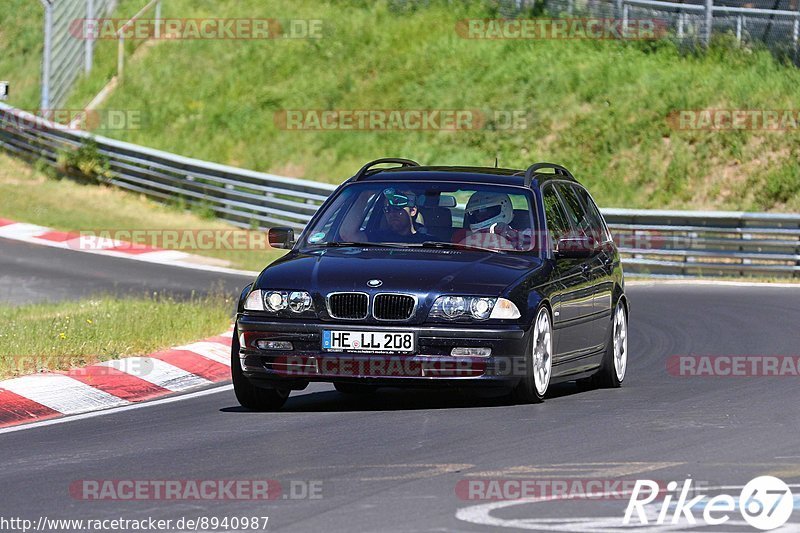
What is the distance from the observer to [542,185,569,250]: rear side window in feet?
36.5

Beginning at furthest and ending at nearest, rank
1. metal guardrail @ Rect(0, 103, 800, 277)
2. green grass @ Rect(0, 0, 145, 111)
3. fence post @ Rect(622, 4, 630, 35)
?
green grass @ Rect(0, 0, 145, 111) → fence post @ Rect(622, 4, 630, 35) → metal guardrail @ Rect(0, 103, 800, 277)

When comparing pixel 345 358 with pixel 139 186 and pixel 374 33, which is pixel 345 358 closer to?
pixel 139 186

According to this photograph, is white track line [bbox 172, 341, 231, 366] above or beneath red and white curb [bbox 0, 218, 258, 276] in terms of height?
above

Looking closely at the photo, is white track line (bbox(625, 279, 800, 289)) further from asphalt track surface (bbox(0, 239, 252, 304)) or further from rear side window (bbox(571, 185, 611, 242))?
rear side window (bbox(571, 185, 611, 242))

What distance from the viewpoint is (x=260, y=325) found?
32.6ft

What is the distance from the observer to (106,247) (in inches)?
1010

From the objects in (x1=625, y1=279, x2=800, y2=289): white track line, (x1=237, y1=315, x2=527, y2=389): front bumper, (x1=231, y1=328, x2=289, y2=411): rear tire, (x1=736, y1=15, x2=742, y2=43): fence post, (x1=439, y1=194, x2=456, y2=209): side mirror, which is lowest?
(x1=625, y1=279, x2=800, y2=289): white track line

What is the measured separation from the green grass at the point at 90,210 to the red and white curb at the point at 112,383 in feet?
41.5

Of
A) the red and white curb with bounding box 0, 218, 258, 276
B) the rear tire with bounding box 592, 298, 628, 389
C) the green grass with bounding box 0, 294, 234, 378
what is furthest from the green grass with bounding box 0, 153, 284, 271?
the rear tire with bounding box 592, 298, 628, 389

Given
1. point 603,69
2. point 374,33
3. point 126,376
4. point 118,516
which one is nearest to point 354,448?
point 118,516

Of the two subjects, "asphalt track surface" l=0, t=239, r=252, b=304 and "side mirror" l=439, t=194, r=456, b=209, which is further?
"asphalt track surface" l=0, t=239, r=252, b=304

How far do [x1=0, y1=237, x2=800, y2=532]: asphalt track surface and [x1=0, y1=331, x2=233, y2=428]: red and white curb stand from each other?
0.40 m

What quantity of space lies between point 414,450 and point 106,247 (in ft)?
59.3

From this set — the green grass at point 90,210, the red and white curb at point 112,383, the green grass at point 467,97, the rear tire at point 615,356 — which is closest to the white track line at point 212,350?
the red and white curb at point 112,383
